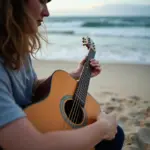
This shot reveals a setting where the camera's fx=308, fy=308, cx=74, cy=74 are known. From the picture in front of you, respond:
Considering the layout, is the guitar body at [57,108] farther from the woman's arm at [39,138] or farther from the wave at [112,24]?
the wave at [112,24]

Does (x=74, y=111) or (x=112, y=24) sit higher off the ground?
(x=74, y=111)

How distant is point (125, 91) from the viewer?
3641mm

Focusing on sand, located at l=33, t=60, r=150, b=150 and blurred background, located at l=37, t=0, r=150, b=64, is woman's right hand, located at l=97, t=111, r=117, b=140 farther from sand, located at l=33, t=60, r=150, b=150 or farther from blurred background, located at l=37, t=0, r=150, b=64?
blurred background, located at l=37, t=0, r=150, b=64

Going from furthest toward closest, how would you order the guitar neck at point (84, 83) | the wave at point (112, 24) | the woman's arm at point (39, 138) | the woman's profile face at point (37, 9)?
the wave at point (112, 24)
the guitar neck at point (84, 83)
the woman's profile face at point (37, 9)
the woman's arm at point (39, 138)

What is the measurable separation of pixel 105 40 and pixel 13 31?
21.7 feet

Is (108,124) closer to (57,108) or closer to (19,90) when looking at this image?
(57,108)

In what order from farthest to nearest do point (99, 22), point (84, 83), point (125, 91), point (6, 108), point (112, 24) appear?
point (99, 22)
point (112, 24)
point (125, 91)
point (84, 83)
point (6, 108)

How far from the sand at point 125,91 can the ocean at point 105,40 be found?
486mm

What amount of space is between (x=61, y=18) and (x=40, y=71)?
8.25 m

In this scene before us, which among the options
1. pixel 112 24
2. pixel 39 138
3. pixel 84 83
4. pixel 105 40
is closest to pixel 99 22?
pixel 112 24

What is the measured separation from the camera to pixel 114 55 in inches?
228

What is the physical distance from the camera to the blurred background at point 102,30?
5864mm

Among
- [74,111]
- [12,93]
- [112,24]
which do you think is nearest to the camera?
[12,93]

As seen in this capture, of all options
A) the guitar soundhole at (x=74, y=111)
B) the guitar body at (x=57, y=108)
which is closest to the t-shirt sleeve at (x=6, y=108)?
the guitar body at (x=57, y=108)
